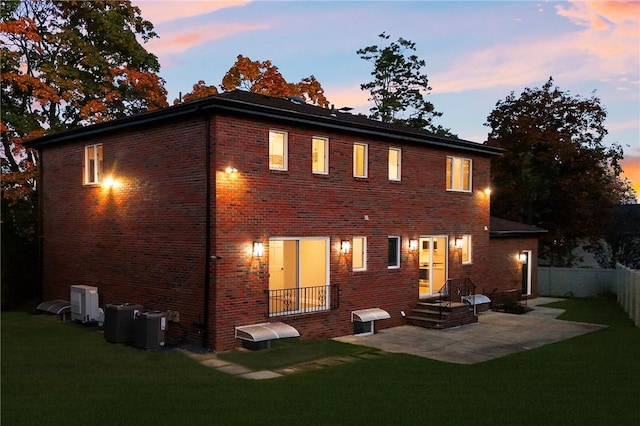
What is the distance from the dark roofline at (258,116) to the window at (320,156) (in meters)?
0.52

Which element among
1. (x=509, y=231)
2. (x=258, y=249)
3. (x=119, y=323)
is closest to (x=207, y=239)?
(x=258, y=249)

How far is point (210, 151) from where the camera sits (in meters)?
12.9

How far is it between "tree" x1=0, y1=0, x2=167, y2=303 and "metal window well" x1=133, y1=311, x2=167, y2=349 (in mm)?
10712

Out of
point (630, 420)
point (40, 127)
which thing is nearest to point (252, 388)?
point (630, 420)

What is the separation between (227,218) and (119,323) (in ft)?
12.3

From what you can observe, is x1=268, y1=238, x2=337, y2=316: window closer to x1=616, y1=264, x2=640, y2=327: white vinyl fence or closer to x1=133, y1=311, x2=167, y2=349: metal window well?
x1=133, y1=311, x2=167, y2=349: metal window well

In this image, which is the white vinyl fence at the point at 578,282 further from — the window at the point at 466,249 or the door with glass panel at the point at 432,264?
the door with glass panel at the point at 432,264

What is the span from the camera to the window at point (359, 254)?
16.3 meters

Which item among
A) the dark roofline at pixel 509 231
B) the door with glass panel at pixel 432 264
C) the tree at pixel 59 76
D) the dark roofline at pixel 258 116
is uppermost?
the tree at pixel 59 76

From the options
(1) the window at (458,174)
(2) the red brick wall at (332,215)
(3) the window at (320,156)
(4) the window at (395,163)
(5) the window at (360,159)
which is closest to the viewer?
(2) the red brick wall at (332,215)

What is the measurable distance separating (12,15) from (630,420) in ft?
86.9

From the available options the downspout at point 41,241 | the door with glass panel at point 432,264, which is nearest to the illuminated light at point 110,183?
the downspout at point 41,241

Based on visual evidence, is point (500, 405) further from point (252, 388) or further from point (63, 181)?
point (63, 181)

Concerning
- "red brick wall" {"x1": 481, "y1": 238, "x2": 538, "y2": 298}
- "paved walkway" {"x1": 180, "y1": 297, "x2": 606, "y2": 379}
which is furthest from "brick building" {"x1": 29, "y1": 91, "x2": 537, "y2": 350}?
"red brick wall" {"x1": 481, "y1": 238, "x2": 538, "y2": 298}
